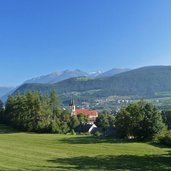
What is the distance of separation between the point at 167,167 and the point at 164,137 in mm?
28433

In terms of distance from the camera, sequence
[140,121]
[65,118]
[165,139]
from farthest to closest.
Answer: [65,118] < [140,121] < [165,139]

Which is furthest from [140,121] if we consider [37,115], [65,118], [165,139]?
[65,118]

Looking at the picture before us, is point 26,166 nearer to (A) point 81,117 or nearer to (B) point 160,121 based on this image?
(B) point 160,121

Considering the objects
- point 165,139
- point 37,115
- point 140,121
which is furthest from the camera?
point 37,115

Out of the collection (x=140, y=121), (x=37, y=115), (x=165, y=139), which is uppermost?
(x=37, y=115)

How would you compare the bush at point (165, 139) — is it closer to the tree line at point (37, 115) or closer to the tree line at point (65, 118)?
the tree line at point (65, 118)

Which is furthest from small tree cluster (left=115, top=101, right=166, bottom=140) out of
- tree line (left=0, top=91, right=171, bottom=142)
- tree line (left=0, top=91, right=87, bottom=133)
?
tree line (left=0, top=91, right=87, bottom=133)

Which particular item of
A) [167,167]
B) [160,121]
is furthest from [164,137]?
[167,167]

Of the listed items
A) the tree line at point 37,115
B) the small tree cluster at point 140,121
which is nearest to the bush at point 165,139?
the small tree cluster at point 140,121

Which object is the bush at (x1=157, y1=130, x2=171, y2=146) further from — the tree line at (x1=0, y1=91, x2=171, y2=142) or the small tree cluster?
the small tree cluster

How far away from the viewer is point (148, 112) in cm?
6644

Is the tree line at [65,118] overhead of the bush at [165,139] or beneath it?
overhead

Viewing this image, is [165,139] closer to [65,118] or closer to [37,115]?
[37,115]

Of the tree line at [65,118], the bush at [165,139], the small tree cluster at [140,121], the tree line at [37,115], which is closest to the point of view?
the bush at [165,139]
